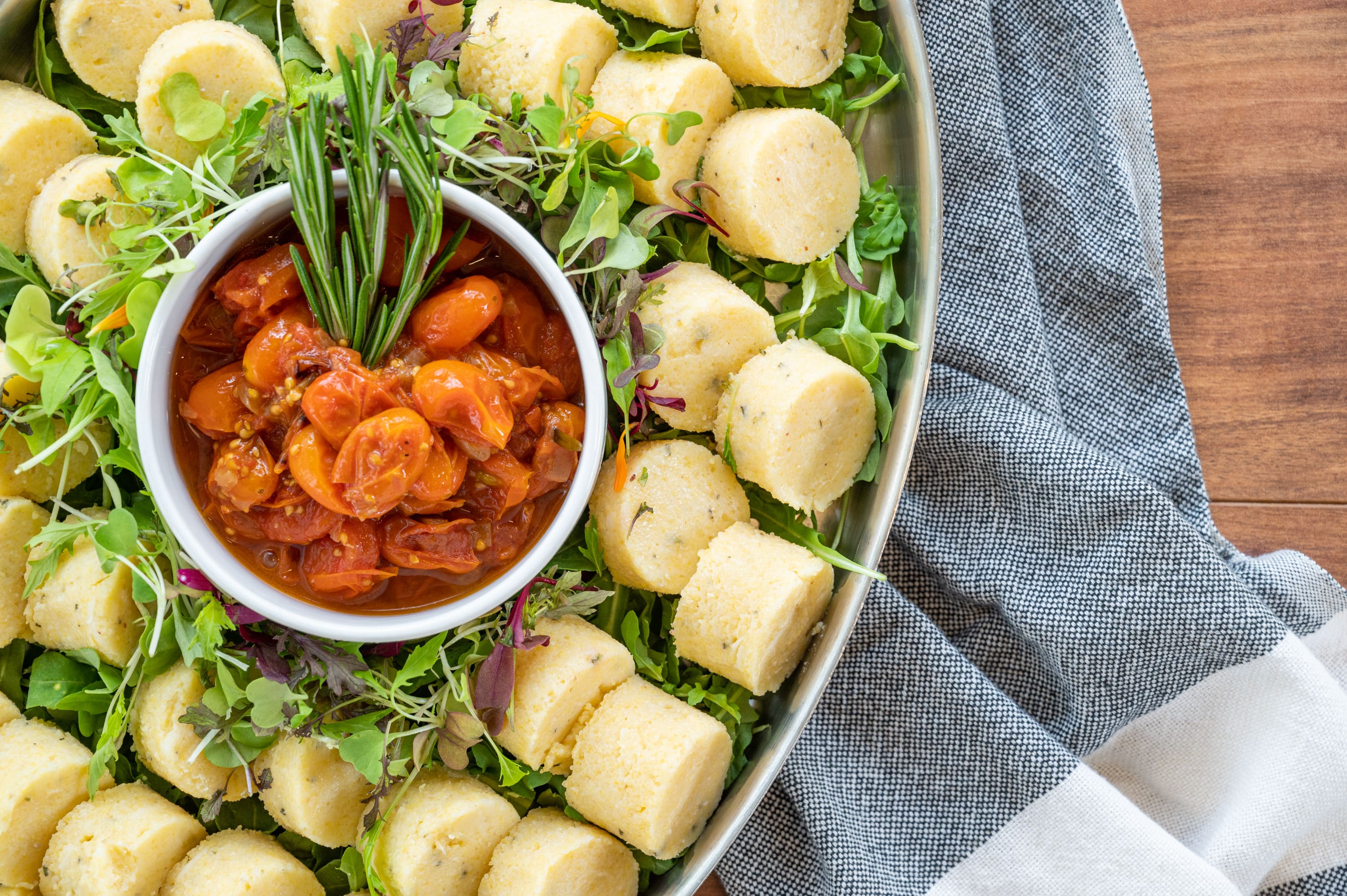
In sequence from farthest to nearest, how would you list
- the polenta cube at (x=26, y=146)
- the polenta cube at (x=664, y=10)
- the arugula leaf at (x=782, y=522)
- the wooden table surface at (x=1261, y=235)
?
the wooden table surface at (x=1261, y=235), the arugula leaf at (x=782, y=522), the polenta cube at (x=664, y=10), the polenta cube at (x=26, y=146)

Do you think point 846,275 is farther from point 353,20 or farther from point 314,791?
point 314,791

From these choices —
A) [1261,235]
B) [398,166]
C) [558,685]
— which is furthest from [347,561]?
[1261,235]

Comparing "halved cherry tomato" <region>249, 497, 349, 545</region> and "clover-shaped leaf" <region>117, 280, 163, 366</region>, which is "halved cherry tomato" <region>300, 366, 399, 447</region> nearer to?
"halved cherry tomato" <region>249, 497, 349, 545</region>

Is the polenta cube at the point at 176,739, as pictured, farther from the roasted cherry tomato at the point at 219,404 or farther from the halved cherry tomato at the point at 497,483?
the halved cherry tomato at the point at 497,483

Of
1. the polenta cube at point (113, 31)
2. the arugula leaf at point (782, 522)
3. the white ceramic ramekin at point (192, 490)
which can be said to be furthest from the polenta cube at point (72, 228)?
the arugula leaf at point (782, 522)

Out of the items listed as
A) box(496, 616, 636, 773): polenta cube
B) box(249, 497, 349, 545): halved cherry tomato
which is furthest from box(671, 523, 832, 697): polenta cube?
box(249, 497, 349, 545): halved cherry tomato

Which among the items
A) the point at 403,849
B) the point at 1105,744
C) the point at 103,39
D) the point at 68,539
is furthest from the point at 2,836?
the point at 1105,744
